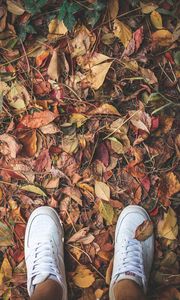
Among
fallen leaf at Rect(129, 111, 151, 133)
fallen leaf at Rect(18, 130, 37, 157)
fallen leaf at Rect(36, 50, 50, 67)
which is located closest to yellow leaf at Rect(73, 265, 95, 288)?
fallen leaf at Rect(18, 130, 37, 157)

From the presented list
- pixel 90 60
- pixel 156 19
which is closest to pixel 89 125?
pixel 90 60

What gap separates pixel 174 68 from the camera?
1.89 m

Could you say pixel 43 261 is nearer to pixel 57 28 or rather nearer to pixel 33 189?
pixel 33 189

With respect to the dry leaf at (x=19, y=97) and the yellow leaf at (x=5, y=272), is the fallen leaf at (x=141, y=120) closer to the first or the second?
the dry leaf at (x=19, y=97)

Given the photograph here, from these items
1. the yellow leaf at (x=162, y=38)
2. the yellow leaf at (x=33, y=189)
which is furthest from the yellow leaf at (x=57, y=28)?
the yellow leaf at (x=33, y=189)

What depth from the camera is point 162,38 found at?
1.88 metres

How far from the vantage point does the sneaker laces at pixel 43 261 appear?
5.85 feet

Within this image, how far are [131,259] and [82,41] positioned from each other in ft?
2.86

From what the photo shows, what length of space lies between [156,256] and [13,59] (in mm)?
965

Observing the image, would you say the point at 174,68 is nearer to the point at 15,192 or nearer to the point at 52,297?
the point at 15,192

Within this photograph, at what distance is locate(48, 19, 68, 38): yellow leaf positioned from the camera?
1.88 m

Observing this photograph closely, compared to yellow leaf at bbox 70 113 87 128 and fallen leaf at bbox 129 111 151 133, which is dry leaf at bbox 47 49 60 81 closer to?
yellow leaf at bbox 70 113 87 128

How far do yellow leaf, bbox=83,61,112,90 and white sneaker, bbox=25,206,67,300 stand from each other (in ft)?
1.71

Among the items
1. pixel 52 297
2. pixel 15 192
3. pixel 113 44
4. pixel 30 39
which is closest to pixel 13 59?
pixel 30 39
